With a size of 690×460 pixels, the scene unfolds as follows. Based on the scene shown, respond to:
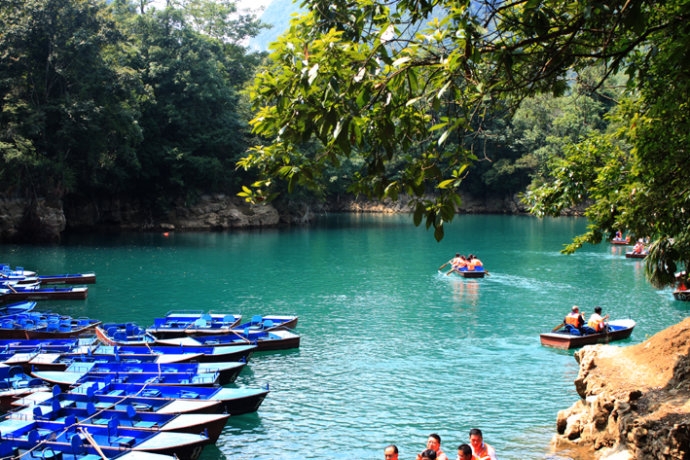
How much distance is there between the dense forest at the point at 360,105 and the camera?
5.09 meters

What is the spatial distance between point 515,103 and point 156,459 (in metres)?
6.78

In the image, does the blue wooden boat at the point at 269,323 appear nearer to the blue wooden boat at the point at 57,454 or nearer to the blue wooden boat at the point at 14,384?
the blue wooden boat at the point at 14,384

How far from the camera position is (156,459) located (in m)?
9.02

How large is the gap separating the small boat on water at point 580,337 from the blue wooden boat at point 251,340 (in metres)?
6.74

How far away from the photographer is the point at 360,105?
4973 millimetres

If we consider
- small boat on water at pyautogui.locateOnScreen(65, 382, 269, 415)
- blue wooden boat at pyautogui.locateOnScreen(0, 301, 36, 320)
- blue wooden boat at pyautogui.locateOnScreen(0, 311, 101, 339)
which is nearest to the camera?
small boat on water at pyautogui.locateOnScreen(65, 382, 269, 415)

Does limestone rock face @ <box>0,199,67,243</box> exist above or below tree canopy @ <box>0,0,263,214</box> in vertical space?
below

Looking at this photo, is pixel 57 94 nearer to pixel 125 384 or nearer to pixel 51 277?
pixel 51 277

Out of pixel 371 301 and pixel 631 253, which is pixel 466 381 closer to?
pixel 371 301

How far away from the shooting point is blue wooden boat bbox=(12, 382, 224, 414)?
10867 mm

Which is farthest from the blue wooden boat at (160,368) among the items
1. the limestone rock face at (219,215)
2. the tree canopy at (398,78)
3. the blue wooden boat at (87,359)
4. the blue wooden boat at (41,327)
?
the limestone rock face at (219,215)

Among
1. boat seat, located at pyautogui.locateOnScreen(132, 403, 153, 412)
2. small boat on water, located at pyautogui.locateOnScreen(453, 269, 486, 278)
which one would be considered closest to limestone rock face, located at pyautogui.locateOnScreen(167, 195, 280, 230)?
small boat on water, located at pyautogui.locateOnScreen(453, 269, 486, 278)

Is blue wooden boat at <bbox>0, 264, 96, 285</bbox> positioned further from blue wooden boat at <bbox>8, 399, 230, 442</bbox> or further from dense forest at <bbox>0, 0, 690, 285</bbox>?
blue wooden boat at <bbox>8, 399, 230, 442</bbox>

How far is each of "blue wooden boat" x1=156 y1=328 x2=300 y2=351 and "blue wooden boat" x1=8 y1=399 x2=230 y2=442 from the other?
522cm
